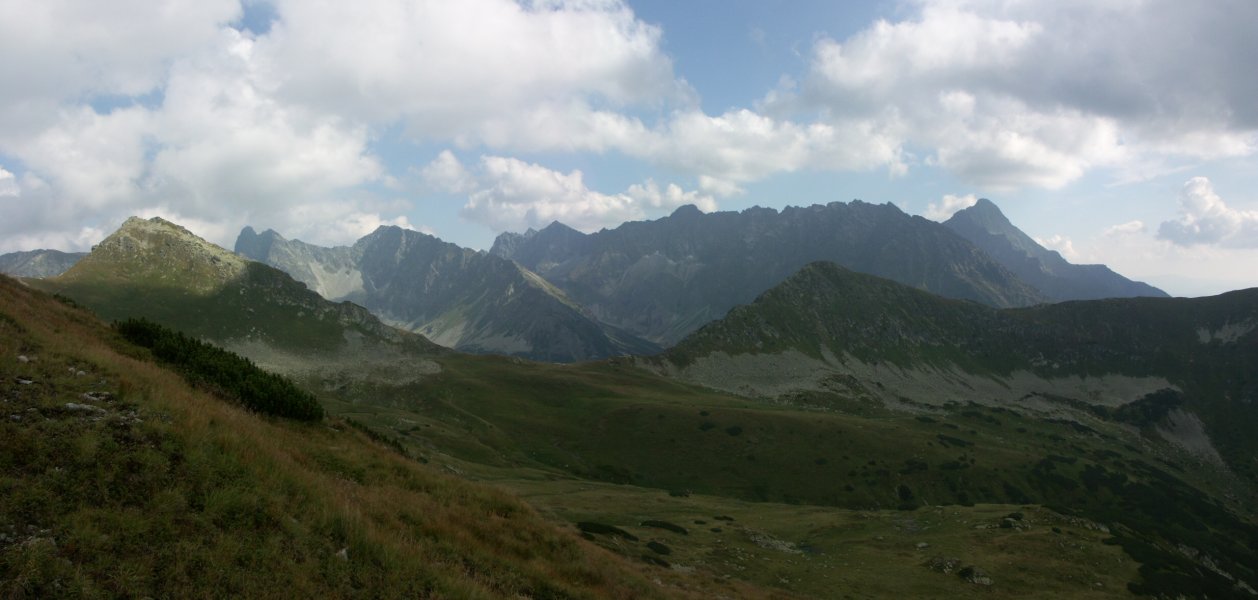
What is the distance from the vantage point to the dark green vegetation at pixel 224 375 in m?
23.2

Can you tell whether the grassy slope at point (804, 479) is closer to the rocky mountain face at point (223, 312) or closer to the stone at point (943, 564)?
the stone at point (943, 564)

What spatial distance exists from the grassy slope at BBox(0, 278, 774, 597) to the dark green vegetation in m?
2.82

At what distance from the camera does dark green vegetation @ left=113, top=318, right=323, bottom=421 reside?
76.0ft

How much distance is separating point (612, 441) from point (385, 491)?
110 metres

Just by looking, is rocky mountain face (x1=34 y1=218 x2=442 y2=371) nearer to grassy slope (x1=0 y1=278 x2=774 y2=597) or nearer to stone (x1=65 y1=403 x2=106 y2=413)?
grassy slope (x1=0 y1=278 x2=774 y2=597)

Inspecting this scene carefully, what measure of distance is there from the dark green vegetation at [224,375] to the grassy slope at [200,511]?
2823 mm

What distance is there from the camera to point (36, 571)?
30.9ft

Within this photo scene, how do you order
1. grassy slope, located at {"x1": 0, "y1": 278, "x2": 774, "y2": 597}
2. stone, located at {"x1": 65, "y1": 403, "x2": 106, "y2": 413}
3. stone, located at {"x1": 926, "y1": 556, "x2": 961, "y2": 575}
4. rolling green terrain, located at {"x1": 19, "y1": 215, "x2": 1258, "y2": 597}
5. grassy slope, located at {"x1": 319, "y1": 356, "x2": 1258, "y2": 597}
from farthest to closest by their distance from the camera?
grassy slope, located at {"x1": 319, "y1": 356, "x2": 1258, "y2": 597} → stone, located at {"x1": 926, "y1": 556, "x2": 961, "y2": 575} → rolling green terrain, located at {"x1": 19, "y1": 215, "x2": 1258, "y2": 597} → stone, located at {"x1": 65, "y1": 403, "x2": 106, "y2": 413} → grassy slope, located at {"x1": 0, "y1": 278, "x2": 774, "y2": 597}

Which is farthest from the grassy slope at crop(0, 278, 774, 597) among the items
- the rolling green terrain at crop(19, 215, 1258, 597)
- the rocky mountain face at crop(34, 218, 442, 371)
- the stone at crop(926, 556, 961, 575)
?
the rocky mountain face at crop(34, 218, 442, 371)

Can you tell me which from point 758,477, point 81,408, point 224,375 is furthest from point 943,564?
point 758,477

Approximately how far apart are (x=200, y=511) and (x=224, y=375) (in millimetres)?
13713

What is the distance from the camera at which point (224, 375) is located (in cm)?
2397

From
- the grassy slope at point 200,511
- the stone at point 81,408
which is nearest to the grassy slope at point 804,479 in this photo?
the grassy slope at point 200,511

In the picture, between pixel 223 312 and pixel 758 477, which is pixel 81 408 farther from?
pixel 223 312
